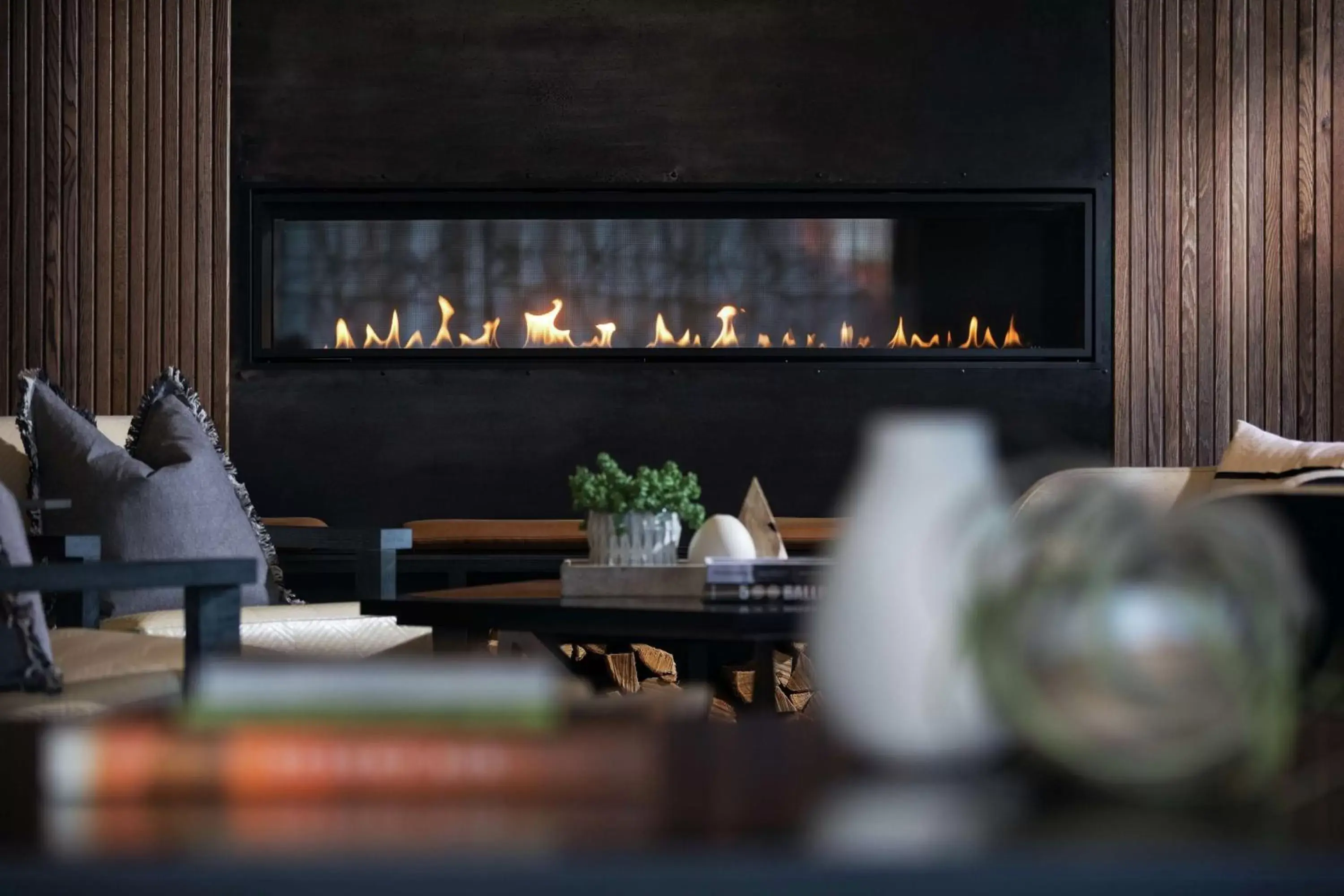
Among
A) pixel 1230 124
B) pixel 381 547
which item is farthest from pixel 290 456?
pixel 1230 124

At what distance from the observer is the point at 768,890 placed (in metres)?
0.60

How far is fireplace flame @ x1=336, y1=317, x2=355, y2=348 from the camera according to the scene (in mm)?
4859

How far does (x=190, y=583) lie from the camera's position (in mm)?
1747

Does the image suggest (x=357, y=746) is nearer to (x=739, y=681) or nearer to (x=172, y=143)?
(x=739, y=681)

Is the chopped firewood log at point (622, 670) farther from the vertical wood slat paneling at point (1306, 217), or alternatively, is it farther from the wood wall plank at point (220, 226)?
the vertical wood slat paneling at point (1306, 217)

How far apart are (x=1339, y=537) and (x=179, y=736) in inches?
66.8

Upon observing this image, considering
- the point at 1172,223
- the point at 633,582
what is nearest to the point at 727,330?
the point at 1172,223

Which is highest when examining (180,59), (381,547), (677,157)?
(180,59)

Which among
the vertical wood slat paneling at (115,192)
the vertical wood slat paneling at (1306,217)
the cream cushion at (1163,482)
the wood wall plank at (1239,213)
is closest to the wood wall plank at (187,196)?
the vertical wood slat paneling at (115,192)

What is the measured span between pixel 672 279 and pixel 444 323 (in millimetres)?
784

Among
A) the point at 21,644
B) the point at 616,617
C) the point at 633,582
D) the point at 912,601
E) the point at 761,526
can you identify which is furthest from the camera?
the point at 761,526

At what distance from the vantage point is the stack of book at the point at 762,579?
2109mm

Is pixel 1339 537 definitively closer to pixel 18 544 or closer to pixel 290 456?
pixel 18 544

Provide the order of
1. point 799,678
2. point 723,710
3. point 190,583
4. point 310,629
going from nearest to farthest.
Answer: point 190,583 → point 310,629 → point 723,710 → point 799,678
